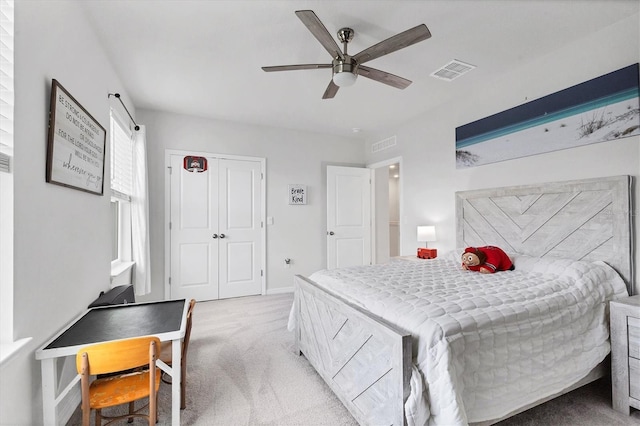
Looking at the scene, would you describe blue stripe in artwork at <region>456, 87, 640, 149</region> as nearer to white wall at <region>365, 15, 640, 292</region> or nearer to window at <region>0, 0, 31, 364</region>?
white wall at <region>365, 15, 640, 292</region>

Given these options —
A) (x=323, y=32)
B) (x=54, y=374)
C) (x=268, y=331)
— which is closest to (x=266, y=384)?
(x=268, y=331)

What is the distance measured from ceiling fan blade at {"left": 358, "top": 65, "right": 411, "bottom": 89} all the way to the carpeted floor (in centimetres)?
232

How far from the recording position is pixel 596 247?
225cm

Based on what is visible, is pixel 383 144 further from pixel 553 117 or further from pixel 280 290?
pixel 280 290

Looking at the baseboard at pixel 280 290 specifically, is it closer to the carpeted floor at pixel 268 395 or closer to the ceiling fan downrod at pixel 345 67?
the carpeted floor at pixel 268 395

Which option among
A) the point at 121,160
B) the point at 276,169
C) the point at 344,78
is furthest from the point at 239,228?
the point at 344,78

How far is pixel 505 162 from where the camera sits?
2943 mm

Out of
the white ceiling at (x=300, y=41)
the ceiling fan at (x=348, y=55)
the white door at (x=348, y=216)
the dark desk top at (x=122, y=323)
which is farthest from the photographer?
the white door at (x=348, y=216)

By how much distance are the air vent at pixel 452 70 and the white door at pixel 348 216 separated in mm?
A: 2285

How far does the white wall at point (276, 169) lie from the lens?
3.94 metres

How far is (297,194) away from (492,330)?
142 inches

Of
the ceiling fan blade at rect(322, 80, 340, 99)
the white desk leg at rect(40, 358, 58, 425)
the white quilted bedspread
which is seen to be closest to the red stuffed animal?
the white quilted bedspread

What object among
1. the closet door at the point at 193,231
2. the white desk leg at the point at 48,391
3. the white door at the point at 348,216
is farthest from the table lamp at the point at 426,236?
the white desk leg at the point at 48,391

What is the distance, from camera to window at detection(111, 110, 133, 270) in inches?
115
